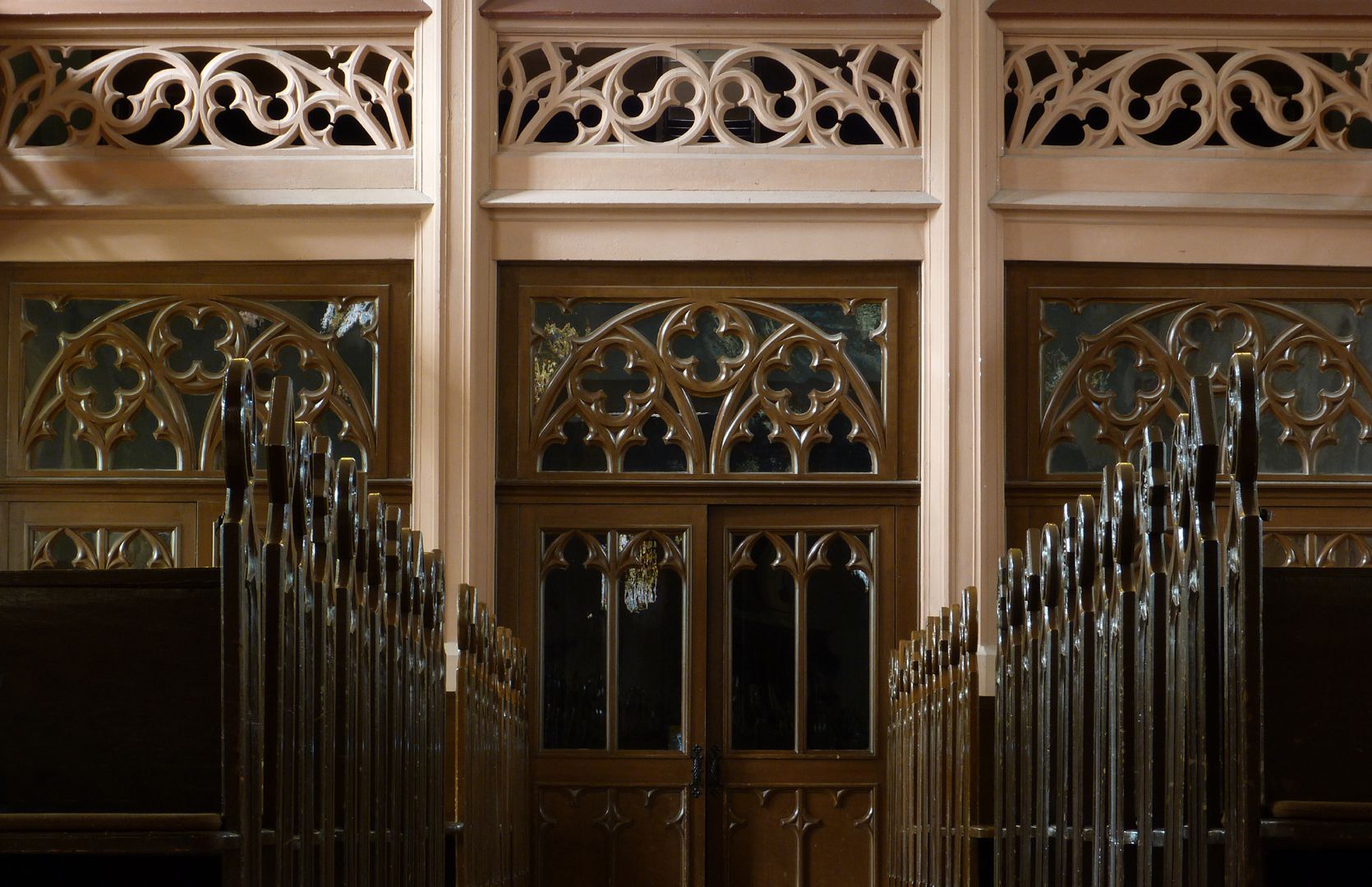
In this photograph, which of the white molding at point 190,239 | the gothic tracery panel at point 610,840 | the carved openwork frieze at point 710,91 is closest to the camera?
the gothic tracery panel at point 610,840

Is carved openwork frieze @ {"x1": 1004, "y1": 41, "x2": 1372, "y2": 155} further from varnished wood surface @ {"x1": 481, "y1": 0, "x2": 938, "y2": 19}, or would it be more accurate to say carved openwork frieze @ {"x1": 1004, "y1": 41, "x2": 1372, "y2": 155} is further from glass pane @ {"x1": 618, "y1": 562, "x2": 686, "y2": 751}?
glass pane @ {"x1": 618, "y1": 562, "x2": 686, "y2": 751}

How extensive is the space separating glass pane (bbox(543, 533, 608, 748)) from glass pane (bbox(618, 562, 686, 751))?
0.35ft

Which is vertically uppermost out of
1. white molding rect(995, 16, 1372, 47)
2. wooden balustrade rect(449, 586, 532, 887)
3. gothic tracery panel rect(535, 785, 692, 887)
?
white molding rect(995, 16, 1372, 47)

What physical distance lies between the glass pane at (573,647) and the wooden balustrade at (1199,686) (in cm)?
456

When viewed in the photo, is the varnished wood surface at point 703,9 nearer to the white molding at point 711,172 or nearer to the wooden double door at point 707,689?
the white molding at point 711,172

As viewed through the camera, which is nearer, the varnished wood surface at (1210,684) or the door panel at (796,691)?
the varnished wood surface at (1210,684)

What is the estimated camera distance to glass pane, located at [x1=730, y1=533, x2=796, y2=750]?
25.1ft

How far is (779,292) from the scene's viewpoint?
7.82 meters

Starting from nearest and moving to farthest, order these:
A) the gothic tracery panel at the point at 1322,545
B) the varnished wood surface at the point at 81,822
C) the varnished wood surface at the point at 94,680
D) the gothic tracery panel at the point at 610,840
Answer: the varnished wood surface at the point at 81,822 < the varnished wood surface at the point at 94,680 < the gothic tracery panel at the point at 610,840 < the gothic tracery panel at the point at 1322,545

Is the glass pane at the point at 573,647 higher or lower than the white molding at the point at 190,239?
lower

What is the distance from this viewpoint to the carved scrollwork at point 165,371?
773 centimetres

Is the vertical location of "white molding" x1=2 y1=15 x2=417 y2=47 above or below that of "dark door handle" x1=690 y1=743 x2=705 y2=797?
above

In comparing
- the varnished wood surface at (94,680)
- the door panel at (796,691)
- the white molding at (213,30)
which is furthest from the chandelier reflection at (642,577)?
the varnished wood surface at (94,680)

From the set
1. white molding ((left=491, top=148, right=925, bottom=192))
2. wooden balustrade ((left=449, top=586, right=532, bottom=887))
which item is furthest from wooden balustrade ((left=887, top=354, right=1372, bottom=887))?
white molding ((left=491, top=148, right=925, bottom=192))
